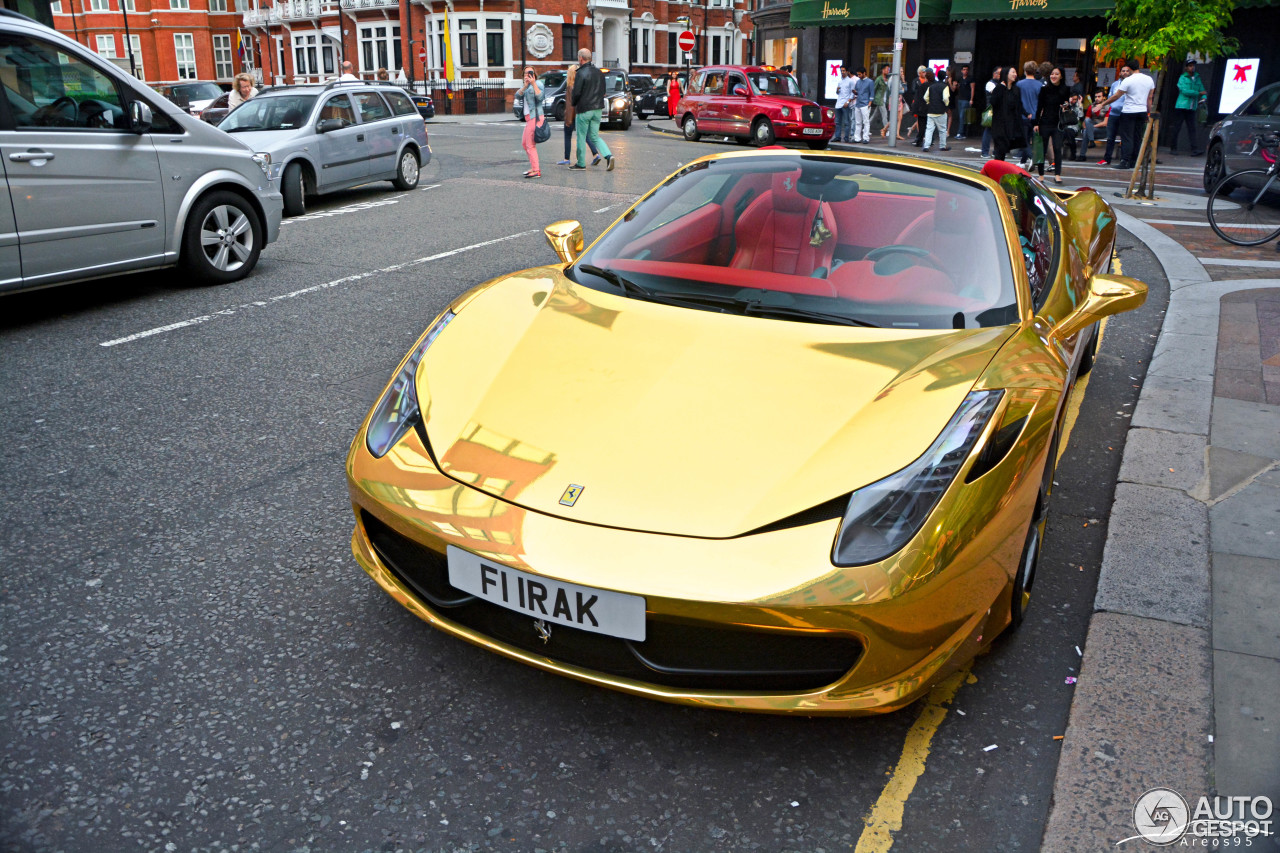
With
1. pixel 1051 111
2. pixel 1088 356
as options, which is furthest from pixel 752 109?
pixel 1088 356

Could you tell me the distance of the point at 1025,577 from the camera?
2934mm

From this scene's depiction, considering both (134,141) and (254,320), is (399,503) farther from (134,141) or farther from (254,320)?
(134,141)

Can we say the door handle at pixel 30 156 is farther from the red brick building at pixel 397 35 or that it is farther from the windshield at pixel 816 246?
the red brick building at pixel 397 35

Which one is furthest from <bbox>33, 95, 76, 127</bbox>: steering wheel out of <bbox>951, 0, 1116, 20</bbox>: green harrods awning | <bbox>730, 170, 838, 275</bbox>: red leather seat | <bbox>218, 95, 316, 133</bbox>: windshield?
<bbox>951, 0, 1116, 20</bbox>: green harrods awning

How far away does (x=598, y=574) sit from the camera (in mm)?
2221

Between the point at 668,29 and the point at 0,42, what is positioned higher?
the point at 668,29

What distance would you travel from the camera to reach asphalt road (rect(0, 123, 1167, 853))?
2234 millimetres

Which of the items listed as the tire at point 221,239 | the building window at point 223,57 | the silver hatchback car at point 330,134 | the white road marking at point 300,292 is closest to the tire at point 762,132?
the silver hatchback car at point 330,134

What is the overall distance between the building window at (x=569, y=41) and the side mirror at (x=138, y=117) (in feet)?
170

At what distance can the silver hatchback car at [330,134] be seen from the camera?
11.9 m

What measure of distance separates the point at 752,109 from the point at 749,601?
22879 mm

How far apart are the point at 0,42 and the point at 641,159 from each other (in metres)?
14.0

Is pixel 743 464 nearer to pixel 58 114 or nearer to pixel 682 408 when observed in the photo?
pixel 682 408

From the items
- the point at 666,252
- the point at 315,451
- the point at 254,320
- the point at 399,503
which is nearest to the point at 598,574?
the point at 399,503
